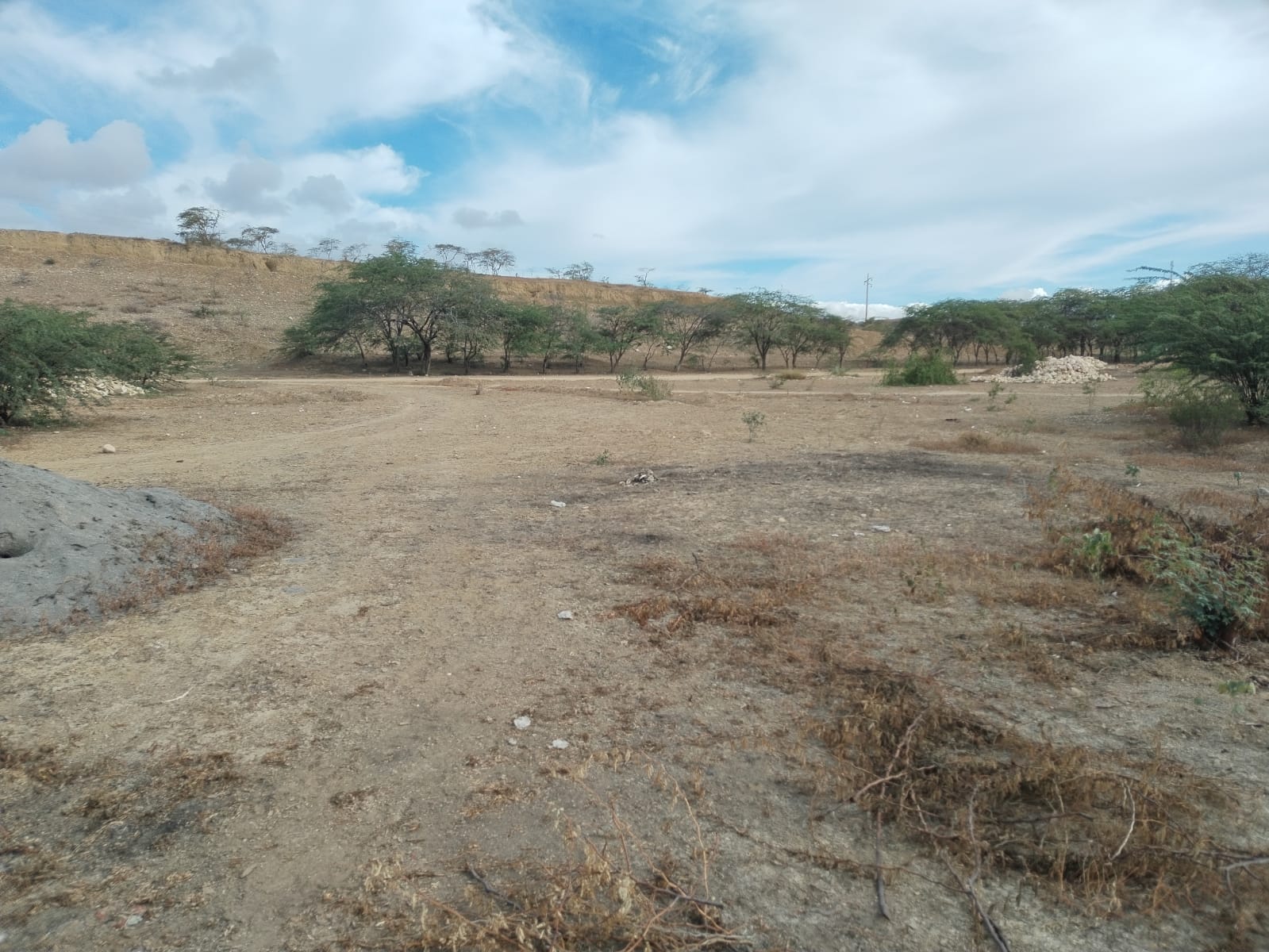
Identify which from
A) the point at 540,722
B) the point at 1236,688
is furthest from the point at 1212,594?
the point at 540,722

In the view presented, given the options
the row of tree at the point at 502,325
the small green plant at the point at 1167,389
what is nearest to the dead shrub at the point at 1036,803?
the small green plant at the point at 1167,389

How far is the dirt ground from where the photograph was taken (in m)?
2.33

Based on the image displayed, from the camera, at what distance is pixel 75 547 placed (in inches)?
192

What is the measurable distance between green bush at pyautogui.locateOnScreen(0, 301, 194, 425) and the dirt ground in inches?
354

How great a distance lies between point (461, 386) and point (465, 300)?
10.7 m

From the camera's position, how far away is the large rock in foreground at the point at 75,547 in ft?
14.6

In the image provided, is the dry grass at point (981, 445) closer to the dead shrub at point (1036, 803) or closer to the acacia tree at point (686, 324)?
the dead shrub at point (1036, 803)

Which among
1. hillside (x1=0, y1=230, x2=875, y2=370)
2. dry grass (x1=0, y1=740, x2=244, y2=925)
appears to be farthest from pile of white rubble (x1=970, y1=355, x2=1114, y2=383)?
dry grass (x1=0, y1=740, x2=244, y2=925)

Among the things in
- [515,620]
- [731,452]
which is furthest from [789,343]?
[515,620]

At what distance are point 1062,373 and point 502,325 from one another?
24.9 meters

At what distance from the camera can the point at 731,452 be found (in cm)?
1087

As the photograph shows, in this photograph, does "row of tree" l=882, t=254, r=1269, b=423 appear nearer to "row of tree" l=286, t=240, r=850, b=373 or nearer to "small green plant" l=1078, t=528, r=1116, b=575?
"small green plant" l=1078, t=528, r=1116, b=575

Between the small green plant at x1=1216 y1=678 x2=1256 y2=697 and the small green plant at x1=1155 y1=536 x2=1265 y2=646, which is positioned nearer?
the small green plant at x1=1216 y1=678 x2=1256 y2=697

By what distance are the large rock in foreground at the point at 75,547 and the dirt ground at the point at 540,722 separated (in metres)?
0.30
